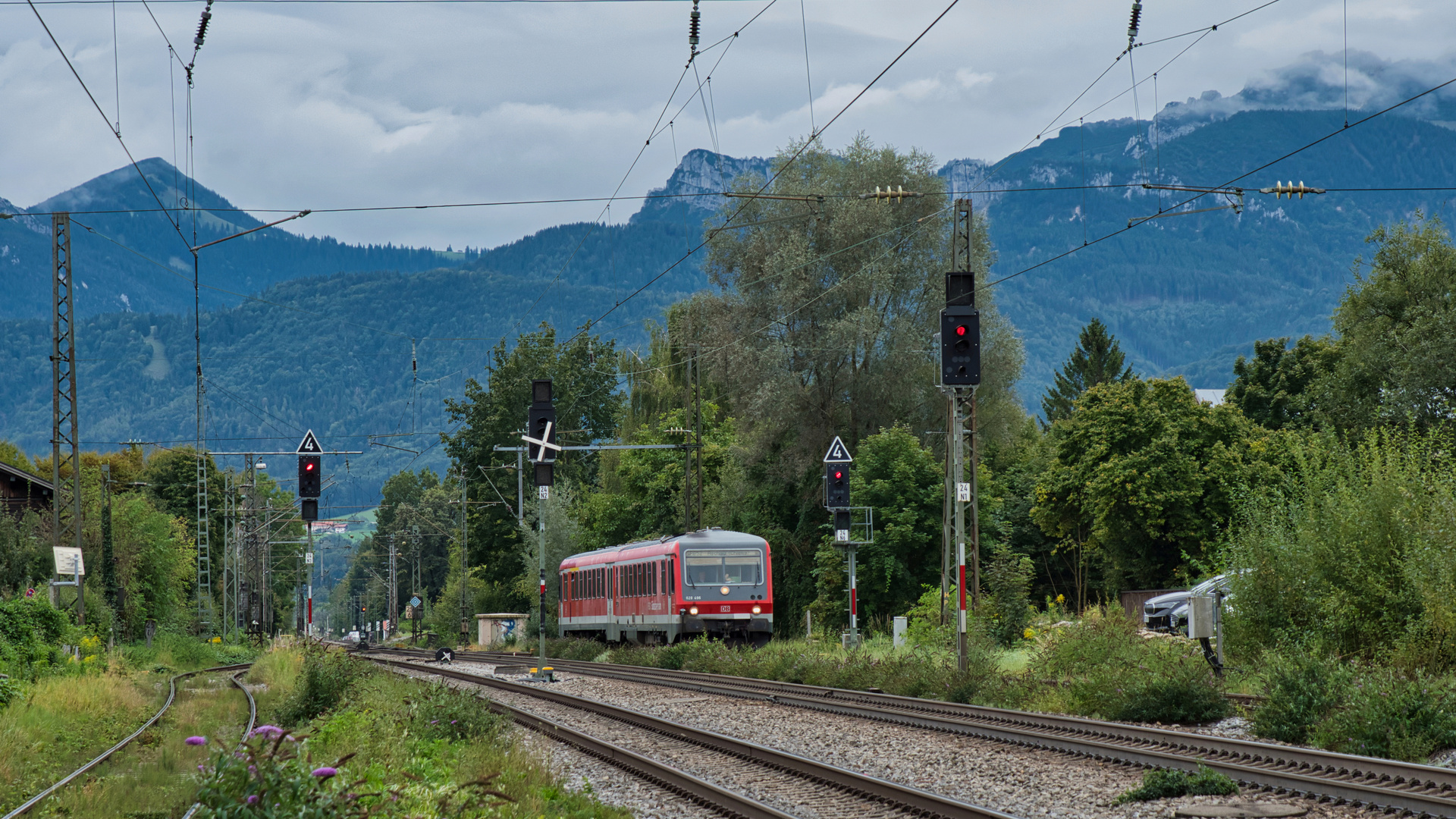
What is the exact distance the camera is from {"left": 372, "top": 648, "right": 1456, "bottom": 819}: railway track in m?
9.50

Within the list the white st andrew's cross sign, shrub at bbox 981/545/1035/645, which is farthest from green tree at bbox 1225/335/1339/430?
the white st andrew's cross sign

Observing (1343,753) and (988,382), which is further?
(988,382)

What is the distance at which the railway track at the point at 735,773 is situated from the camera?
998 cm

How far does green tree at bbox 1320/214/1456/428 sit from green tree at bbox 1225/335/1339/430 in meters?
9.52

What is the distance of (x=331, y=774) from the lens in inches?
231

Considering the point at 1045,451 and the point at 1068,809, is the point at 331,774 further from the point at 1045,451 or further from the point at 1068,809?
the point at 1045,451

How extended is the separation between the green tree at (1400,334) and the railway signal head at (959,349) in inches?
1099

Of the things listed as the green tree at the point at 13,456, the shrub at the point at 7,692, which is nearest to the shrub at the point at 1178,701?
the shrub at the point at 7,692

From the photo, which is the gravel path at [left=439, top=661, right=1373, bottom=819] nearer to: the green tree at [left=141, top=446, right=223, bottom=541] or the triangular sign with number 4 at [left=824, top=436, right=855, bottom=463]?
the triangular sign with number 4 at [left=824, top=436, right=855, bottom=463]

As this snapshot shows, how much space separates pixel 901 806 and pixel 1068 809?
1.25 metres

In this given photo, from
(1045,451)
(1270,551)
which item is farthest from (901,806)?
(1045,451)

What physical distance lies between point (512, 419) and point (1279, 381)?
3850cm

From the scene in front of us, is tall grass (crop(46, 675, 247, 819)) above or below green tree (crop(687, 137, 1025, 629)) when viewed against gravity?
below

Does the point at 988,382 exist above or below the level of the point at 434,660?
above
